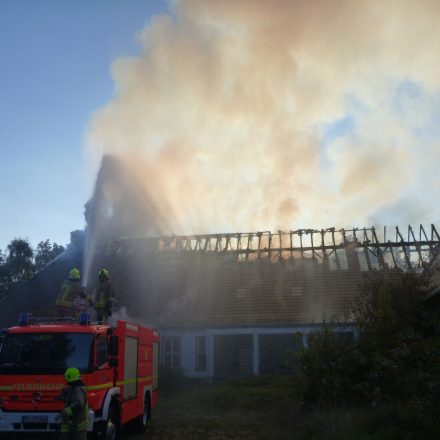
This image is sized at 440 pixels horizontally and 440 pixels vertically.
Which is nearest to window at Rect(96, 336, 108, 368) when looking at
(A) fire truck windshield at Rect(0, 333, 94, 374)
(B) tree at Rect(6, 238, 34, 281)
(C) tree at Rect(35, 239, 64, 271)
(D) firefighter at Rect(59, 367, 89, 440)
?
(A) fire truck windshield at Rect(0, 333, 94, 374)

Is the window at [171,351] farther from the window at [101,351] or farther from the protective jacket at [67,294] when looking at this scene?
the window at [101,351]

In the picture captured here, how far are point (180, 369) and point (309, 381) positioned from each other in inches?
403

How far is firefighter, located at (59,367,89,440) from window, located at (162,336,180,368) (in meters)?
16.3

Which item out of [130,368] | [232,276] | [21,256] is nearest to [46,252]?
[21,256]

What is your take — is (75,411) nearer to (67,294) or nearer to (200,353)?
(67,294)

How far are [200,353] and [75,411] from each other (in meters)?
16.5

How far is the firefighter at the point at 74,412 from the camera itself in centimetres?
688

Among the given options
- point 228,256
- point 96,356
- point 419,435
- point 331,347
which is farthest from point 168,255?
point 419,435

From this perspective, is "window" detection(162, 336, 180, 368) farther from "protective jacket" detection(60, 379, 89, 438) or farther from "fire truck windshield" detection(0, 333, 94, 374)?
"protective jacket" detection(60, 379, 89, 438)

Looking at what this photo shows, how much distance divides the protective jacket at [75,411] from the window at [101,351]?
125 centimetres

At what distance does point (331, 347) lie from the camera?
12.9m

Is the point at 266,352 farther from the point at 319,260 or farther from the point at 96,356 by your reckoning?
the point at 96,356

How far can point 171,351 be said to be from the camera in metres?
23.2

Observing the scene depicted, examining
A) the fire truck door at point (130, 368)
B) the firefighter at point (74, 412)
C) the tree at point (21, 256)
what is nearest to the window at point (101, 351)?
the fire truck door at point (130, 368)
